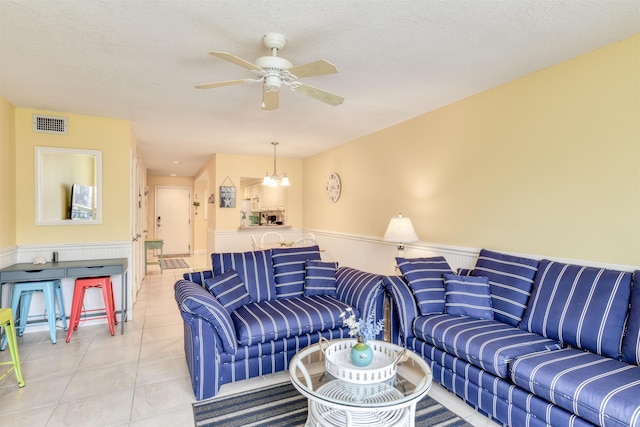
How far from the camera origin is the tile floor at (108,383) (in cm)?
210

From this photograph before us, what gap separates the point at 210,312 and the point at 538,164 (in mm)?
2799

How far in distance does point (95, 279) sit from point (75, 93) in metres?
1.87

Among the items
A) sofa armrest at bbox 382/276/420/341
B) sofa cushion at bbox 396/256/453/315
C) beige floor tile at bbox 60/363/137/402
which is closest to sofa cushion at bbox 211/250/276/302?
beige floor tile at bbox 60/363/137/402

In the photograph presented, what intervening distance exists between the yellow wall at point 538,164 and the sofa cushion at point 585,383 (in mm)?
842

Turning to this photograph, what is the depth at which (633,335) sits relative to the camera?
186 centimetres

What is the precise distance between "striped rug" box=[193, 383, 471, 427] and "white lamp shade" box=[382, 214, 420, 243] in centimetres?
164

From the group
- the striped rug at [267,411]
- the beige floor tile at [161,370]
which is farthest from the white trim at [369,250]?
the beige floor tile at [161,370]

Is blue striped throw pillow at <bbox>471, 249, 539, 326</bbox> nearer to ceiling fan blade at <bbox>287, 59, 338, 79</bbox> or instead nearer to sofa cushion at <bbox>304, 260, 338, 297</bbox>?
sofa cushion at <bbox>304, 260, 338, 297</bbox>

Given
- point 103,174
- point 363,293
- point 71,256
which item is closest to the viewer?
point 363,293

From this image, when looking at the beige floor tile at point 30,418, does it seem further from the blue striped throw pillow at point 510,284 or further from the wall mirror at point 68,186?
the blue striped throw pillow at point 510,284

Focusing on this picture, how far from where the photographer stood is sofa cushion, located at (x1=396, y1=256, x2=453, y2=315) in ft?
8.89

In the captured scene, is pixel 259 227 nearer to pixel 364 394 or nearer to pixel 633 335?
pixel 364 394

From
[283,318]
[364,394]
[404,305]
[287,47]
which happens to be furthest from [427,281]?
[287,47]

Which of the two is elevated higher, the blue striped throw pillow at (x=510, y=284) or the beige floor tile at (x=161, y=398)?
the blue striped throw pillow at (x=510, y=284)
